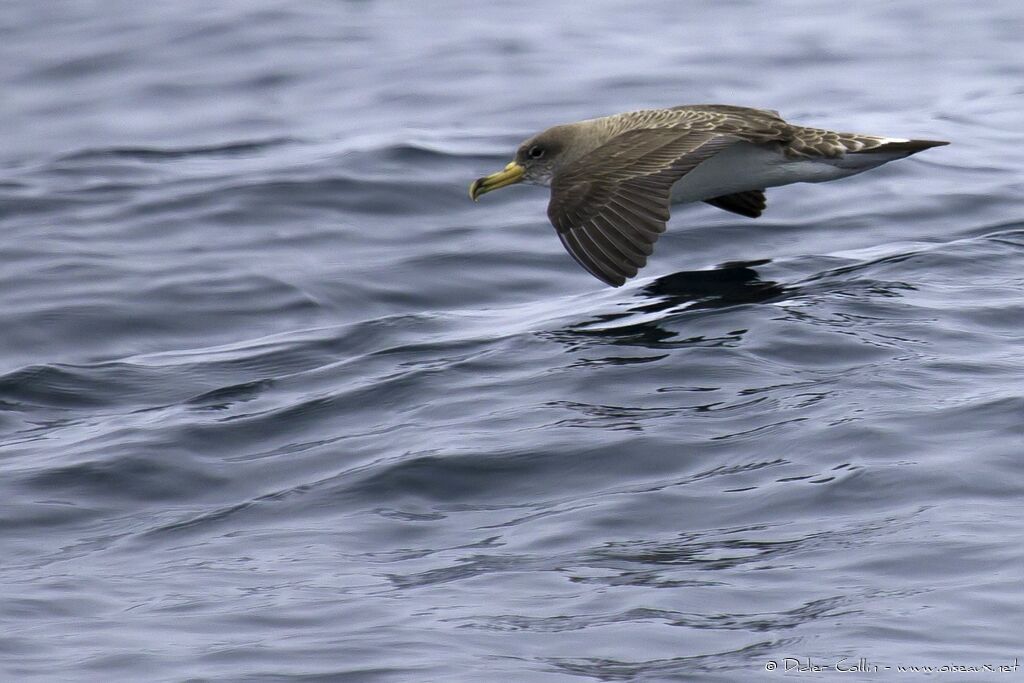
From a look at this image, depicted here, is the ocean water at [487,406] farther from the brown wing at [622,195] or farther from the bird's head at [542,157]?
the bird's head at [542,157]

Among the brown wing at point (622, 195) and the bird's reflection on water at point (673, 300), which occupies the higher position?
the brown wing at point (622, 195)

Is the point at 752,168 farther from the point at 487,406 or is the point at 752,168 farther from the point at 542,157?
the point at 487,406

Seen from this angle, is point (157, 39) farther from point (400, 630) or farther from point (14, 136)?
point (400, 630)

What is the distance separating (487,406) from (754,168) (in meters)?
2.86

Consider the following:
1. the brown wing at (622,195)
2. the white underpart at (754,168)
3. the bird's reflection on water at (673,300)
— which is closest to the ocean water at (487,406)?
the bird's reflection on water at (673,300)

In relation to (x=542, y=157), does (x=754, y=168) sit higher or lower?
lower

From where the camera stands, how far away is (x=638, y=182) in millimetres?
8312

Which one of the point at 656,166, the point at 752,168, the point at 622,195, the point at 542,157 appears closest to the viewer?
the point at 622,195

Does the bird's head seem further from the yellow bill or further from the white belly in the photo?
the white belly

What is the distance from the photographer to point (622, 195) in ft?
27.0

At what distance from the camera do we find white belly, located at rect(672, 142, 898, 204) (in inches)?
355

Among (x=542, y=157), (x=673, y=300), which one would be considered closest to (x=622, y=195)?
(x=673, y=300)

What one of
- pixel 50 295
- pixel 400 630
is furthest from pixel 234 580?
pixel 50 295

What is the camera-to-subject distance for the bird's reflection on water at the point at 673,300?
7.66 m
